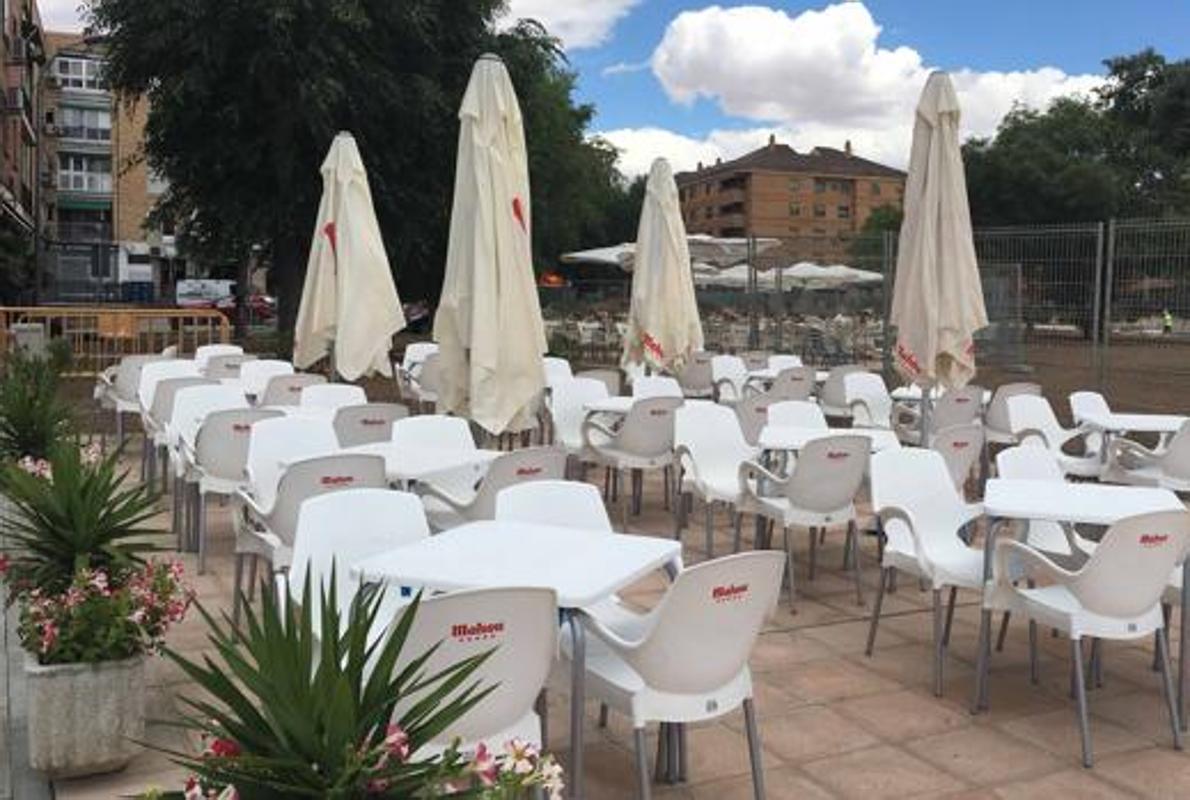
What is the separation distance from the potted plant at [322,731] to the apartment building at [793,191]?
10628cm

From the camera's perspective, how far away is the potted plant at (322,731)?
2.03m

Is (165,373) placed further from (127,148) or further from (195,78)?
(127,148)

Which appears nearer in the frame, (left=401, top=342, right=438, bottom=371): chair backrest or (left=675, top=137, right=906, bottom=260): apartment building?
(left=401, top=342, right=438, bottom=371): chair backrest

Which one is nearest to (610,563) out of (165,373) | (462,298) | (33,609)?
(33,609)

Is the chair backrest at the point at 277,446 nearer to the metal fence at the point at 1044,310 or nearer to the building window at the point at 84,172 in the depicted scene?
the metal fence at the point at 1044,310

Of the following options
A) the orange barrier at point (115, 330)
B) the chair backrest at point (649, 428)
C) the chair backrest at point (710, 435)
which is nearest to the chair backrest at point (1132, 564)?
the chair backrest at point (710, 435)

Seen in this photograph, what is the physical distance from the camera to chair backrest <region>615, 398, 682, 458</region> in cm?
762

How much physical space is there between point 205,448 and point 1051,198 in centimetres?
3183

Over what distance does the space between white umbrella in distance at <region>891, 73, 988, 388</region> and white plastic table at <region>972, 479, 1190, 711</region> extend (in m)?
2.45

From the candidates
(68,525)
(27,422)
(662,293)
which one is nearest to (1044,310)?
(662,293)

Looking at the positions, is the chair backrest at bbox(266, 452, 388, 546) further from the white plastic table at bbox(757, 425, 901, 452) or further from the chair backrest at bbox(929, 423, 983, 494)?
the chair backrest at bbox(929, 423, 983, 494)

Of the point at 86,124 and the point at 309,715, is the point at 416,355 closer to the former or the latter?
the point at 309,715

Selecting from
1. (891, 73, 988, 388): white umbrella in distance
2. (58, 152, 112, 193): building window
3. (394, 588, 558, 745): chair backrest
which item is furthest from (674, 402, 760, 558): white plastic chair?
(58, 152, 112, 193): building window

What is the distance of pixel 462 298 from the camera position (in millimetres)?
6520
